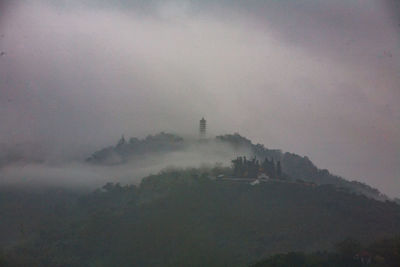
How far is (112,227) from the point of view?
140 ft

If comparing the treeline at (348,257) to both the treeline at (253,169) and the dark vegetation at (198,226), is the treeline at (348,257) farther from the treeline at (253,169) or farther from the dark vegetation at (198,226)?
the treeline at (253,169)

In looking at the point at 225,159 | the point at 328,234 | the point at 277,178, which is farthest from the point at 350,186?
the point at 328,234

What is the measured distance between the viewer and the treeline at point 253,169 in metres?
51.6

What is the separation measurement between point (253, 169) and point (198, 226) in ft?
40.2

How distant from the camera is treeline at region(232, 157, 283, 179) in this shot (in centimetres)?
5156

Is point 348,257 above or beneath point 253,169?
beneath

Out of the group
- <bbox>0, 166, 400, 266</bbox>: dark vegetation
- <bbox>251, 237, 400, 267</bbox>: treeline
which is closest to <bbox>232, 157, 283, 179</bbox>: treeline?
<bbox>0, 166, 400, 266</bbox>: dark vegetation

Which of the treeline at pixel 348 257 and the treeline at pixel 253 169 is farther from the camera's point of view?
the treeline at pixel 253 169

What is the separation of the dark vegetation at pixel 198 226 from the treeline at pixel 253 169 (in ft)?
7.12

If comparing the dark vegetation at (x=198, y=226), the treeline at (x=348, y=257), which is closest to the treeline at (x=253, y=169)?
the dark vegetation at (x=198, y=226)

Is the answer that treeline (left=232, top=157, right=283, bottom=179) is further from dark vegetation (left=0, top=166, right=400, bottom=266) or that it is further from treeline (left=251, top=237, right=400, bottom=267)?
treeline (left=251, top=237, right=400, bottom=267)

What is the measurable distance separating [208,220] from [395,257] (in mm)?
15551

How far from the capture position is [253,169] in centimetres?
5184

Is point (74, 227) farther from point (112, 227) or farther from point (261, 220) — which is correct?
point (261, 220)
